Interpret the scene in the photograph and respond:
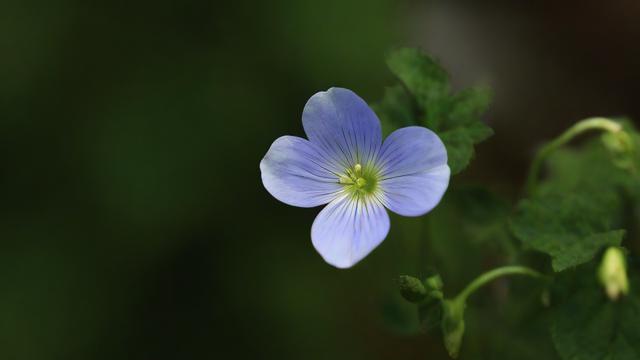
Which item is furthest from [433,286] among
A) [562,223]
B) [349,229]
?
[562,223]

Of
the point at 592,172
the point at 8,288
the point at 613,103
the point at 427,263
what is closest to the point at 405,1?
the point at 613,103

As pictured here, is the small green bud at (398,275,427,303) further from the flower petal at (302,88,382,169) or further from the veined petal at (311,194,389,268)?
the flower petal at (302,88,382,169)

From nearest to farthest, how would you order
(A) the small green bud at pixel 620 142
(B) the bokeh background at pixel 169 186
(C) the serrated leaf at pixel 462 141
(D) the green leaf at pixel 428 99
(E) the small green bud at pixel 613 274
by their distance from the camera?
(E) the small green bud at pixel 613 274 < (C) the serrated leaf at pixel 462 141 < (A) the small green bud at pixel 620 142 < (D) the green leaf at pixel 428 99 < (B) the bokeh background at pixel 169 186

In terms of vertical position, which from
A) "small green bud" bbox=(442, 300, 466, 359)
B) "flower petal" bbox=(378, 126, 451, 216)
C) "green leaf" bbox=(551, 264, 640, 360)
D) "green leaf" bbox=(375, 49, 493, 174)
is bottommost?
"green leaf" bbox=(551, 264, 640, 360)

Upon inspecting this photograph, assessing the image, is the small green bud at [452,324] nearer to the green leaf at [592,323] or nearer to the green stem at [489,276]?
the green stem at [489,276]

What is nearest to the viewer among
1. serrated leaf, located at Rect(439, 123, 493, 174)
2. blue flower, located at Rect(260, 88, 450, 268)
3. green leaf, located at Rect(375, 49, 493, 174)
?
blue flower, located at Rect(260, 88, 450, 268)

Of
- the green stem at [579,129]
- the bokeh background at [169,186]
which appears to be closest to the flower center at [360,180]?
the green stem at [579,129]

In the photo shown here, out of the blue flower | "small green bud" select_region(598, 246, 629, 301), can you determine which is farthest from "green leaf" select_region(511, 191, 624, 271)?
the blue flower

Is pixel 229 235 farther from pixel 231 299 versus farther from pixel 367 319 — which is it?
pixel 367 319
